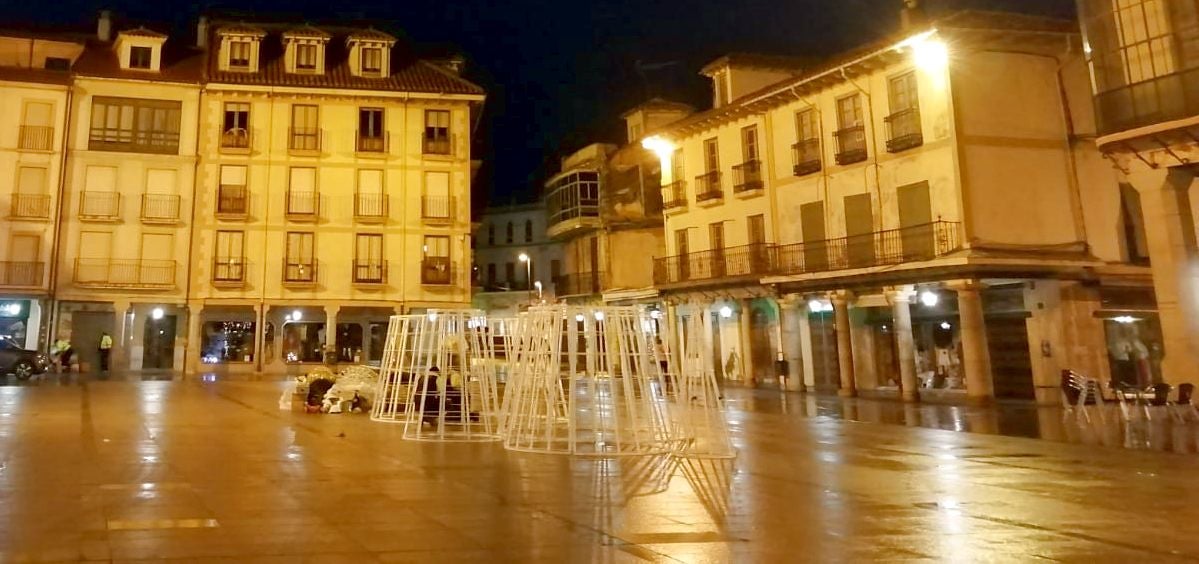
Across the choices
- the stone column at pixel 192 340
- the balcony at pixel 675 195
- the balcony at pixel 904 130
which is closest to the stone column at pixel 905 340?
the balcony at pixel 904 130

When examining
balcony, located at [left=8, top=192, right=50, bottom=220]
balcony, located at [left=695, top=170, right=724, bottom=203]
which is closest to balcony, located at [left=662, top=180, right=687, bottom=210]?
balcony, located at [left=695, top=170, right=724, bottom=203]

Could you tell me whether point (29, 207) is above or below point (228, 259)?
above

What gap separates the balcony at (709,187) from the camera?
105ft

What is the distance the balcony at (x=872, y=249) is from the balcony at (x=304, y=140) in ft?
76.1

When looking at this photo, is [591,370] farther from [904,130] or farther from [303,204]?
[303,204]

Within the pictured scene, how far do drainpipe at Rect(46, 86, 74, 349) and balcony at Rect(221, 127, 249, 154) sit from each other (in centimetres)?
648

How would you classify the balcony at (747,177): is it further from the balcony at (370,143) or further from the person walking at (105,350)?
the person walking at (105,350)

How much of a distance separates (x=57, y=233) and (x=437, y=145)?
57.2ft

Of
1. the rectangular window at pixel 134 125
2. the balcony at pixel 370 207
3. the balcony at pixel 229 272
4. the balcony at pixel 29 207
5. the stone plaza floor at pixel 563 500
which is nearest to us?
the stone plaza floor at pixel 563 500

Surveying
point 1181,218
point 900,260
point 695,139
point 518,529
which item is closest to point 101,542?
point 518,529

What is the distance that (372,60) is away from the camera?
39.8m

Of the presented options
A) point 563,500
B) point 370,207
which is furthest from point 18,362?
point 563,500

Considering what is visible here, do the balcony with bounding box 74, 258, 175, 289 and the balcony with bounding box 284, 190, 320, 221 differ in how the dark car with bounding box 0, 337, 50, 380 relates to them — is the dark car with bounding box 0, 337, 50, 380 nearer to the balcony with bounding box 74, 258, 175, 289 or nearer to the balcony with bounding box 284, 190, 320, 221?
the balcony with bounding box 74, 258, 175, 289

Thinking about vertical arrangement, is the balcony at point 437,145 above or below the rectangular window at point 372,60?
below
